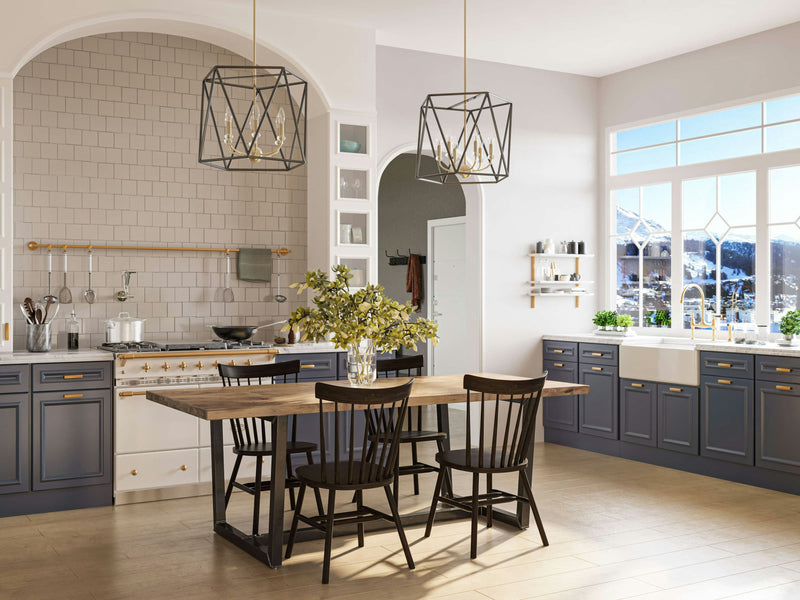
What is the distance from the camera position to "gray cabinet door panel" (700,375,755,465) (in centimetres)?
593

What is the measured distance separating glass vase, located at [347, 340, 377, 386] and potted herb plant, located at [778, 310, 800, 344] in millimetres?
3252

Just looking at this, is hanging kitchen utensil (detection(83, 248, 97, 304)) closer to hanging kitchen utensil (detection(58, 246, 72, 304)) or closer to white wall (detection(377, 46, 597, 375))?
hanging kitchen utensil (detection(58, 246, 72, 304))

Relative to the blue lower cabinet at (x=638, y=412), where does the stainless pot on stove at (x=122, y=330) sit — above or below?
above

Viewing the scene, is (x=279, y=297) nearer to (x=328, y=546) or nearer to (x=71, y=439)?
(x=71, y=439)

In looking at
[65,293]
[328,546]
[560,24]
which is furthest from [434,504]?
[560,24]

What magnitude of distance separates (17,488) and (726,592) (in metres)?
4.10

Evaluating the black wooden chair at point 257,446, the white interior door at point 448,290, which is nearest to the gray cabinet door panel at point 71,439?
the black wooden chair at point 257,446

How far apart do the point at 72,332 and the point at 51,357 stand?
63 cm

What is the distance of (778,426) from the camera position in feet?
18.8

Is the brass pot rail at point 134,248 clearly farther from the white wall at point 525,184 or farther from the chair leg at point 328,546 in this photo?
the chair leg at point 328,546

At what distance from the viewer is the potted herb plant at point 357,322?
435cm

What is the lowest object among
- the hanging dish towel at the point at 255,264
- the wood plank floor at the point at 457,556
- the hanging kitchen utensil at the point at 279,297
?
the wood plank floor at the point at 457,556

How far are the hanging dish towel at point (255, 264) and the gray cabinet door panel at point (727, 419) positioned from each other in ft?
11.4

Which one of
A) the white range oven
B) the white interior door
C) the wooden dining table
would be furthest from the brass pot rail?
the white interior door
